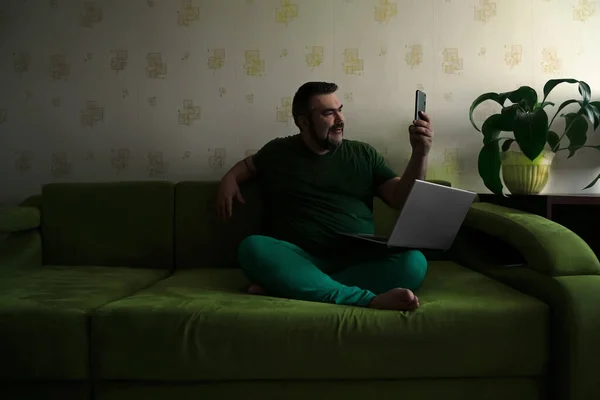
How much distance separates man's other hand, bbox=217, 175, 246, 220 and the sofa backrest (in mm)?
83

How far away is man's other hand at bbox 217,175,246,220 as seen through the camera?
192 cm

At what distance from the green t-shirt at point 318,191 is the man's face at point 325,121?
2.5 inches

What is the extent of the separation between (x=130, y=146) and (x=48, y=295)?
994 millimetres

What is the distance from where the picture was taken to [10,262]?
1.94m

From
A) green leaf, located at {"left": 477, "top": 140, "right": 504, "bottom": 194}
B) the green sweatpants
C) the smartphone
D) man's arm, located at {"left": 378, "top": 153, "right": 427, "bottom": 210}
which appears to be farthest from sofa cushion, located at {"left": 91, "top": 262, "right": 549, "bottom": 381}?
green leaf, located at {"left": 477, "top": 140, "right": 504, "bottom": 194}

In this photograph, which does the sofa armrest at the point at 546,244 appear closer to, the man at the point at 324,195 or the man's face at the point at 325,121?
the man at the point at 324,195

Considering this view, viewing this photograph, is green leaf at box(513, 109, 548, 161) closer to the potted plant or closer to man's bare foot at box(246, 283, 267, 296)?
the potted plant

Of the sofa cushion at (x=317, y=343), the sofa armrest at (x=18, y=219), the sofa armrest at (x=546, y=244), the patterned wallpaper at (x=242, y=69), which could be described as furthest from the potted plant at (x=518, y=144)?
the sofa armrest at (x=18, y=219)

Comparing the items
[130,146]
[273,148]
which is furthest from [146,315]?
[130,146]

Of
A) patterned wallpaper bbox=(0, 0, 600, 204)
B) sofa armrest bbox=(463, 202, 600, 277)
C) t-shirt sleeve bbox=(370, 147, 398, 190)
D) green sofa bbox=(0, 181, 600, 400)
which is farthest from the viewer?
patterned wallpaper bbox=(0, 0, 600, 204)

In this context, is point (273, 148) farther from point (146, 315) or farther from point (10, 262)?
point (10, 262)

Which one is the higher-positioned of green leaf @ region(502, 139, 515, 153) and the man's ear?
the man's ear

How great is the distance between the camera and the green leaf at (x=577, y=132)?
7.11 feet

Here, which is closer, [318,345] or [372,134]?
[318,345]
